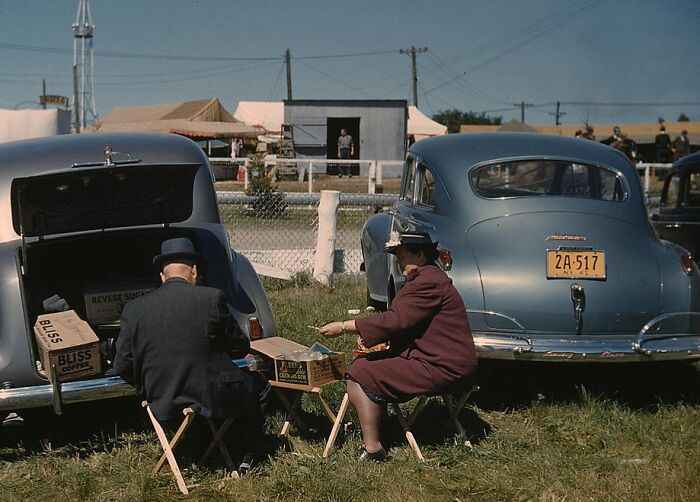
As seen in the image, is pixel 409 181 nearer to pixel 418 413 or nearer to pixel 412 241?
pixel 412 241

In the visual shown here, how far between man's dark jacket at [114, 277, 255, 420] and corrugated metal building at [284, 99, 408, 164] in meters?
27.8

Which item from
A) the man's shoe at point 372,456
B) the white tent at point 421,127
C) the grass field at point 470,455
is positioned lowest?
A: the grass field at point 470,455

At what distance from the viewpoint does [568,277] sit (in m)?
5.70

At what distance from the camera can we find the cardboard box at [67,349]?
15.5 feet

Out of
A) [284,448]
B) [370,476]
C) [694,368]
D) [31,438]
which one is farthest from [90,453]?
[694,368]

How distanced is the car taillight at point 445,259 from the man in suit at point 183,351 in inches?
76.6

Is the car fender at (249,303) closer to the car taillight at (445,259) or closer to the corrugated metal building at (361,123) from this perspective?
the car taillight at (445,259)

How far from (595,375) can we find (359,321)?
2.83 meters

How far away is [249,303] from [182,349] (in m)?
1.17

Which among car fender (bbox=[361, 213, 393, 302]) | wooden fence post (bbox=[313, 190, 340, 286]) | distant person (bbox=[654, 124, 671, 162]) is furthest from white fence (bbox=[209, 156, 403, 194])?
distant person (bbox=[654, 124, 671, 162])

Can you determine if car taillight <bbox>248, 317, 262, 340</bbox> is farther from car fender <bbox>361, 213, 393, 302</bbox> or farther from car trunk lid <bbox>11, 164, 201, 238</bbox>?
car fender <bbox>361, 213, 393, 302</bbox>

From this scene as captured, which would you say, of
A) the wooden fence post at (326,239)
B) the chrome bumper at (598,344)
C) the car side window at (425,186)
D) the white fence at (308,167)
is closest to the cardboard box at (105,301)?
the chrome bumper at (598,344)

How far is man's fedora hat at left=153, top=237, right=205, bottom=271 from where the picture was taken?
4594 millimetres

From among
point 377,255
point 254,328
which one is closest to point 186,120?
point 377,255
